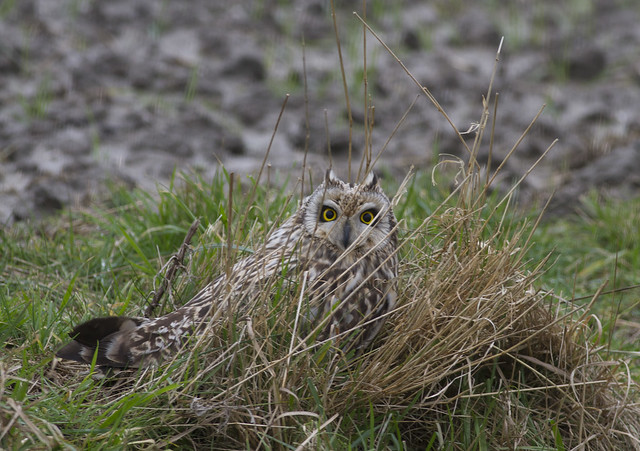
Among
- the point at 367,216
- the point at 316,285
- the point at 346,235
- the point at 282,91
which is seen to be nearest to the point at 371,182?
the point at 367,216

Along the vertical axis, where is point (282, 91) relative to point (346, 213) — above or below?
below

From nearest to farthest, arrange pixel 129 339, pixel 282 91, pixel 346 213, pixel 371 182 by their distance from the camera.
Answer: pixel 129 339, pixel 346 213, pixel 371 182, pixel 282 91

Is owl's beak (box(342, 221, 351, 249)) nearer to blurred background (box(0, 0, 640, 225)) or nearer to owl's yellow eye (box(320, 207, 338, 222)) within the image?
owl's yellow eye (box(320, 207, 338, 222))

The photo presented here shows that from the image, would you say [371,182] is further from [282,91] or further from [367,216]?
[282,91]

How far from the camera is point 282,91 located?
7.55m

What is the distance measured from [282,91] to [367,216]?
176 inches

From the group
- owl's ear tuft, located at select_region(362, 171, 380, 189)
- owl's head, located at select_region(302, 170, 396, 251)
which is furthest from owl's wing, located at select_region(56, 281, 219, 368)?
owl's ear tuft, located at select_region(362, 171, 380, 189)

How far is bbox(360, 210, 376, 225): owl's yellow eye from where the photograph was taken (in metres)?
3.30

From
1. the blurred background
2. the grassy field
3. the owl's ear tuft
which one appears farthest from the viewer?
the blurred background

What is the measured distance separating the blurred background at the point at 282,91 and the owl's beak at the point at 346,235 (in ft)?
8.71

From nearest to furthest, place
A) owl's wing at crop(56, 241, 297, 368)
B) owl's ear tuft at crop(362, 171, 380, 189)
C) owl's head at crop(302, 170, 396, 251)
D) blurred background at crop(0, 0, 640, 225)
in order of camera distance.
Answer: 1. owl's wing at crop(56, 241, 297, 368)
2. owl's head at crop(302, 170, 396, 251)
3. owl's ear tuft at crop(362, 171, 380, 189)
4. blurred background at crop(0, 0, 640, 225)

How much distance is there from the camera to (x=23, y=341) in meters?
3.21

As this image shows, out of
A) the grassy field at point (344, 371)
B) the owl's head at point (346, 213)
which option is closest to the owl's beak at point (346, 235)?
the owl's head at point (346, 213)

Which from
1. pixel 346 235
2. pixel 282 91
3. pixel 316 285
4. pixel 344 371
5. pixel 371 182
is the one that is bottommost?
pixel 282 91
